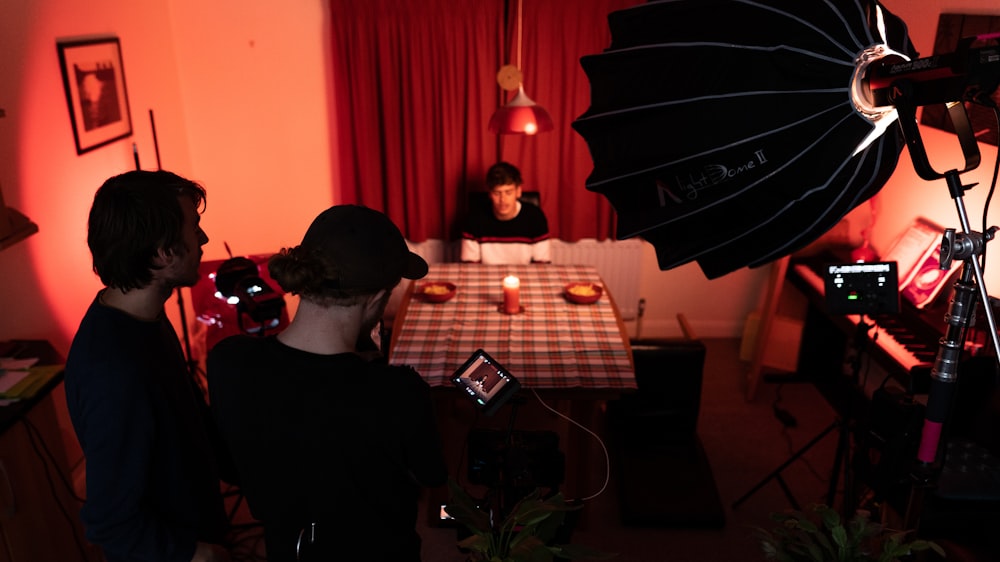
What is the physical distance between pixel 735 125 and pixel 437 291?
6.53 feet

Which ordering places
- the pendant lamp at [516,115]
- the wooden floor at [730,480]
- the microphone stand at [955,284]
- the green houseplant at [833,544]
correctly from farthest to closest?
the pendant lamp at [516,115], the wooden floor at [730,480], the green houseplant at [833,544], the microphone stand at [955,284]

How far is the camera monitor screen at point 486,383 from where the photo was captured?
5.53ft

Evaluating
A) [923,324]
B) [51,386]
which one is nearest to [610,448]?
[923,324]

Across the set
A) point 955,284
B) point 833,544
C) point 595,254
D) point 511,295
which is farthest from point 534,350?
point 595,254

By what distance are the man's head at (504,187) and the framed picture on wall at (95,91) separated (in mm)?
1808

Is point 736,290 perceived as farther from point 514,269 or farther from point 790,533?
point 790,533

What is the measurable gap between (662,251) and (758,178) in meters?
0.25

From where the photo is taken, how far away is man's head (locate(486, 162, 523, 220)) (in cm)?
365

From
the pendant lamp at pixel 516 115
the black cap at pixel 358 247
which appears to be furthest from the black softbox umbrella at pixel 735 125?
the pendant lamp at pixel 516 115

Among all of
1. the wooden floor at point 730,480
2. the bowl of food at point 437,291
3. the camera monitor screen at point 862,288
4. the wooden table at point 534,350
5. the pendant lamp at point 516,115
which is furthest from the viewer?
the bowl of food at point 437,291

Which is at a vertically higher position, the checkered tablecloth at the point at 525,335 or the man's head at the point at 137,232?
the man's head at the point at 137,232

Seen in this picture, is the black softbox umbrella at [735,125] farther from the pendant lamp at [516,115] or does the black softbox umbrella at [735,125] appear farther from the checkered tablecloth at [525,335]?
the pendant lamp at [516,115]

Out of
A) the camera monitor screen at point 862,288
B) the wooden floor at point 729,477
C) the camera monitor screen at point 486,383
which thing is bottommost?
the wooden floor at point 729,477

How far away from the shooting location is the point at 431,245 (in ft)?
14.0
